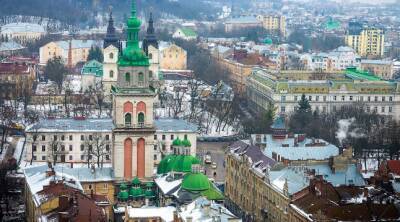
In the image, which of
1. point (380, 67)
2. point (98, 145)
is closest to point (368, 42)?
point (380, 67)

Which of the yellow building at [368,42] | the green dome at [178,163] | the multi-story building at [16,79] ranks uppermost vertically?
the green dome at [178,163]

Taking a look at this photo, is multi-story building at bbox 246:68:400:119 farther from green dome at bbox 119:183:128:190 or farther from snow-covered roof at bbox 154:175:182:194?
green dome at bbox 119:183:128:190

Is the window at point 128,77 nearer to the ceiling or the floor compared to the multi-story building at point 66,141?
nearer to the ceiling

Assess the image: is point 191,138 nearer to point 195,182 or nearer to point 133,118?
point 133,118

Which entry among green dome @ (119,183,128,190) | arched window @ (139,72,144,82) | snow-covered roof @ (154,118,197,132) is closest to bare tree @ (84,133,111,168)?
snow-covered roof @ (154,118,197,132)

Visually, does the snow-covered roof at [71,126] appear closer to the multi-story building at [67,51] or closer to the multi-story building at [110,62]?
the multi-story building at [110,62]

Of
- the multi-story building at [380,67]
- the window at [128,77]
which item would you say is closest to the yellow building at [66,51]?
the multi-story building at [380,67]

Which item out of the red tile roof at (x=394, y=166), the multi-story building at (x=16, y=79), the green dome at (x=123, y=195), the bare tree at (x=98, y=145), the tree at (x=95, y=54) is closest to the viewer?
the green dome at (x=123, y=195)
